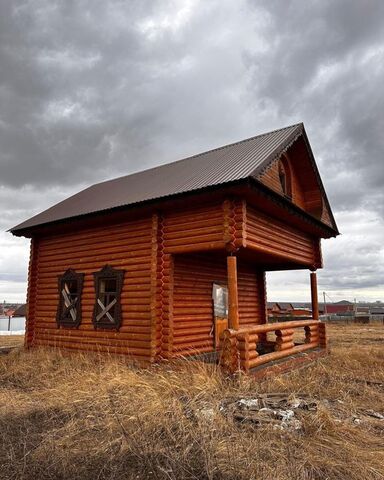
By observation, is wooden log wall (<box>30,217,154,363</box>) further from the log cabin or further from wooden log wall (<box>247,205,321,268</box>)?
wooden log wall (<box>247,205,321,268</box>)

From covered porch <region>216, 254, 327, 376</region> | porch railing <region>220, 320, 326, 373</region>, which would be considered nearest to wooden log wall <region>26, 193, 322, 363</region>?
covered porch <region>216, 254, 327, 376</region>

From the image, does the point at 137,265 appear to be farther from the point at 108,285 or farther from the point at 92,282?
the point at 92,282

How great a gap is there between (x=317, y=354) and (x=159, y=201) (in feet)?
24.3

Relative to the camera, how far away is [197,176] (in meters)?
10.2

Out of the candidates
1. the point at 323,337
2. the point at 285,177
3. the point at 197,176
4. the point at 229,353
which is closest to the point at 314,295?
the point at 323,337

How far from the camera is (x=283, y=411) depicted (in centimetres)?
554

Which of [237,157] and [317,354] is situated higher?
[237,157]

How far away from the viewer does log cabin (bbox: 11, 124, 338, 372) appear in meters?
8.85

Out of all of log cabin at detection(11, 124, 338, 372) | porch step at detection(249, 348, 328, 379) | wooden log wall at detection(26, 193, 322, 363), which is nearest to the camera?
porch step at detection(249, 348, 328, 379)

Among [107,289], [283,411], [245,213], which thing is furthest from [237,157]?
[283,411]

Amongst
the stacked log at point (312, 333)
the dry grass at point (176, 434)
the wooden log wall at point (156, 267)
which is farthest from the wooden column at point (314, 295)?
the dry grass at point (176, 434)

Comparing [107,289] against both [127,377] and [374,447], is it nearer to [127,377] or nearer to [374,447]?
[127,377]

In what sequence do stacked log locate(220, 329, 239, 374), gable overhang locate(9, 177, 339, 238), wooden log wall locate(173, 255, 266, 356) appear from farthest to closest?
wooden log wall locate(173, 255, 266, 356)
gable overhang locate(9, 177, 339, 238)
stacked log locate(220, 329, 239, 374)

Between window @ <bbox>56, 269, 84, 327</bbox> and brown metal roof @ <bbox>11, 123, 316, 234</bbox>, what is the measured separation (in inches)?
75.1
